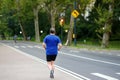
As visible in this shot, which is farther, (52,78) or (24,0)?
(24,0)

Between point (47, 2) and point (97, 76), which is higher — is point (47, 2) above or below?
above

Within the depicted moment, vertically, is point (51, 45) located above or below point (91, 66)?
above

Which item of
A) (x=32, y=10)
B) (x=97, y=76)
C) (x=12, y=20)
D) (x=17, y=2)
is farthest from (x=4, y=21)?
(x=97, y=76)

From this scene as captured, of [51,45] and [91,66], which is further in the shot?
[91,66]

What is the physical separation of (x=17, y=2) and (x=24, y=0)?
34.1 ft

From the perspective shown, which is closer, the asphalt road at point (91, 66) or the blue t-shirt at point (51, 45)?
the blue t-shirt at point (51, 45)

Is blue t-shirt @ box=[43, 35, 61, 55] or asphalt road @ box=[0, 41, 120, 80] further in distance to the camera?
asphalt road @ box=[0, 41, 120, 80]

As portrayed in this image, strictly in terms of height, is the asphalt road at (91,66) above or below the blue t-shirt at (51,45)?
below

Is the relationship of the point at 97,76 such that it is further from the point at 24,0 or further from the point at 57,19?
the point at 57,19

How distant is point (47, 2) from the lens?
60812 millimetres

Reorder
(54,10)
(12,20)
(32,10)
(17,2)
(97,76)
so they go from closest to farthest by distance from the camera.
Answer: (97,76)
(54,10)
(32,10)
(17,2)
(12,20)

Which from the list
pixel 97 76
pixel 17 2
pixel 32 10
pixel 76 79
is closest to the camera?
pixel 76 79

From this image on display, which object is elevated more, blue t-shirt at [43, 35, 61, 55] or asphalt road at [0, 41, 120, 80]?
blue t-shirt at [43, 35, 61, 55]

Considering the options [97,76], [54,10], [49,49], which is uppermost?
[54,10]
